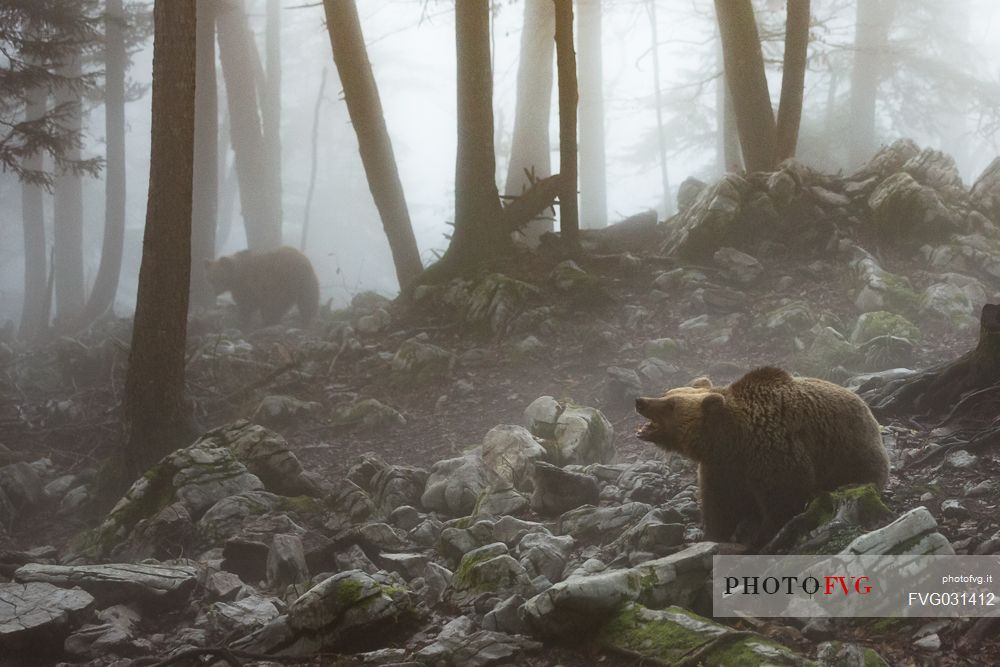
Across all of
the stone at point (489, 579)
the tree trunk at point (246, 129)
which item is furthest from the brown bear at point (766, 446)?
the tree trunk at point (246, 129)

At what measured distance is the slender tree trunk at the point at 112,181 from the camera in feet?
69.9

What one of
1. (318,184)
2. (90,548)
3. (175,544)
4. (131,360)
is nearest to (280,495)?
(175,544)

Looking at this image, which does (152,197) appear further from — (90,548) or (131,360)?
(90,548)

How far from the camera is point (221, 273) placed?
58.3 feet

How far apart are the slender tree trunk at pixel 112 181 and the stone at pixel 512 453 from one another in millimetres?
17228

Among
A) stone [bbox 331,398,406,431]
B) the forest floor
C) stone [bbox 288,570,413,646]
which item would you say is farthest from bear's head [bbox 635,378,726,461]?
stone [bbox 331,398,406,431]

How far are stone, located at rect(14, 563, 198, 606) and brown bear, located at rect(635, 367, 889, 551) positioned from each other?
133 inches

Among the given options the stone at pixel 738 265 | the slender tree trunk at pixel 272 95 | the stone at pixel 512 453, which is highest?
the slender tree trunk at pixel 272 95

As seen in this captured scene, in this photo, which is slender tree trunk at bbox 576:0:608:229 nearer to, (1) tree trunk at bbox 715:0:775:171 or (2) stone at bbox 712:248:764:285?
(1) tree trunk at bbox 715:0:775:171

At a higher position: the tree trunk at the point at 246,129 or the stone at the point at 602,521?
the tree trunk at the point at 246,129

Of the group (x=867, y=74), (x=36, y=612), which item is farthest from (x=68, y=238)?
(x=867, y=74)

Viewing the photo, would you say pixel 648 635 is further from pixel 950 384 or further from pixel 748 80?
pixel 748 80

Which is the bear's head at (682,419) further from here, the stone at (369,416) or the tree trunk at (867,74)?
the tree trunk at (867,74)

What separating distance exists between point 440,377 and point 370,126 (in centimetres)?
562
